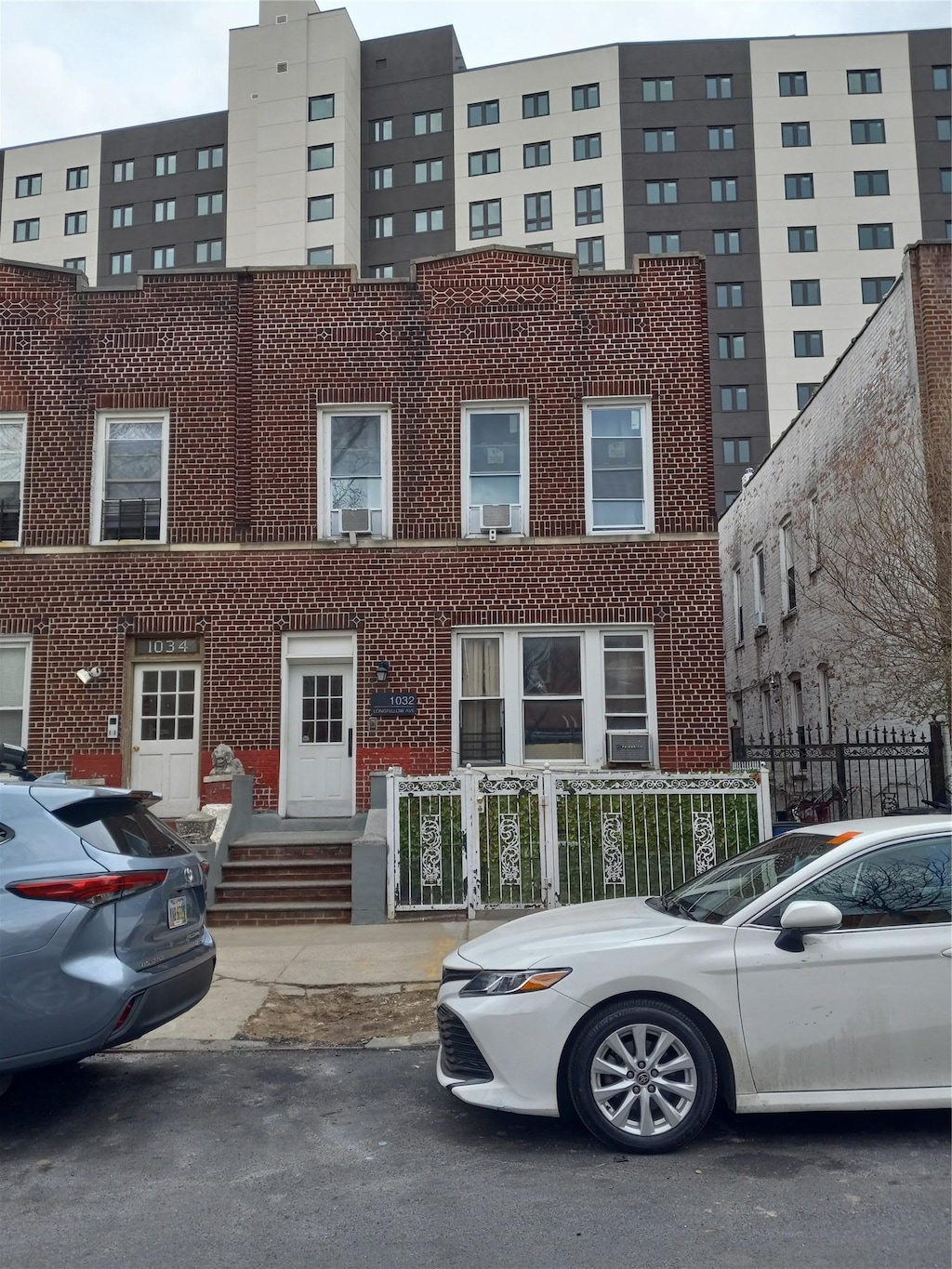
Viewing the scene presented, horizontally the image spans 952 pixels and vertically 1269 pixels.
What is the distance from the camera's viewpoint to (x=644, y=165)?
139 ft

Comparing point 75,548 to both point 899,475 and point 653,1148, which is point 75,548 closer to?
point 899,475

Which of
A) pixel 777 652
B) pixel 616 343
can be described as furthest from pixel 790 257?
pixel 616 343

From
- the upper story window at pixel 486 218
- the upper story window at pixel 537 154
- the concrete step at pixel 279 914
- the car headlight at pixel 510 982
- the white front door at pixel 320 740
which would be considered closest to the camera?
the car headlight at pixel 510 982

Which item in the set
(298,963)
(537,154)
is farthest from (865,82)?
(298,963)

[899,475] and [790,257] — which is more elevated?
[790,257]

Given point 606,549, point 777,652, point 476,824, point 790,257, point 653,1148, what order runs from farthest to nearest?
point 790,257 → point 777,652 → point 606,549 → point 476,824 → point 653,1148

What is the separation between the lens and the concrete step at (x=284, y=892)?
37.3ft

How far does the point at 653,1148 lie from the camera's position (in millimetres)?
4699

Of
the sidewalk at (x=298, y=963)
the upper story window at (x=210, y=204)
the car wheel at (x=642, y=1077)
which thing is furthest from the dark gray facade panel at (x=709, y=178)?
the car wheel at (x=642, y=1077)

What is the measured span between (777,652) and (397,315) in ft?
35.8

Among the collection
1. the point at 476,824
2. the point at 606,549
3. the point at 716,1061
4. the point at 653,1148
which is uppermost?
the point at 606,549

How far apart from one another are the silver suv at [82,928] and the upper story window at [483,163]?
42326 mm

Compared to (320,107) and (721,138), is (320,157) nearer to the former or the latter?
(320,107)

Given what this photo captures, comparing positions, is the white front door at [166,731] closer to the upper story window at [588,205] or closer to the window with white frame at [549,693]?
the window with white frame at [549,693]
